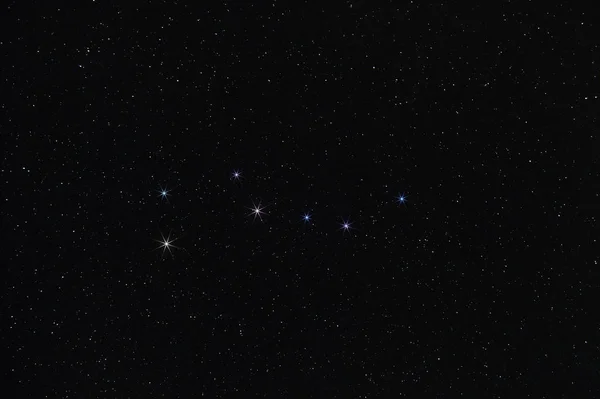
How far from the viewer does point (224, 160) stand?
0.58 m

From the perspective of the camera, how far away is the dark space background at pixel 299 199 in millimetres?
576

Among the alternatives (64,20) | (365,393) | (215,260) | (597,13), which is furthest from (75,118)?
(597,13)

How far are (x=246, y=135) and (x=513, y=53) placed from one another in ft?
0.95

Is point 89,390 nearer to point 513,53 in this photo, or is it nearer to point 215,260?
point 215,260

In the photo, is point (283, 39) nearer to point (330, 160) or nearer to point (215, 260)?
point (330, 160)

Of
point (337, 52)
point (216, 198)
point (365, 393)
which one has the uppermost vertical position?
point (337, 52)

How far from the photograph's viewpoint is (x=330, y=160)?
593 millimetres

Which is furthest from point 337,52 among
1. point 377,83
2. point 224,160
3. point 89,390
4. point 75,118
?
point 89,390

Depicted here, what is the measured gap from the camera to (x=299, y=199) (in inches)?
23.3

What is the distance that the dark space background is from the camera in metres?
0.58

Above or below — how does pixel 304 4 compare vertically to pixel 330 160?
above

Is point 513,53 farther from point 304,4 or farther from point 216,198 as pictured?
point 216,198

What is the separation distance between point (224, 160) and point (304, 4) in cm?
17

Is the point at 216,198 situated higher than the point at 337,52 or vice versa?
the point at 337,52
